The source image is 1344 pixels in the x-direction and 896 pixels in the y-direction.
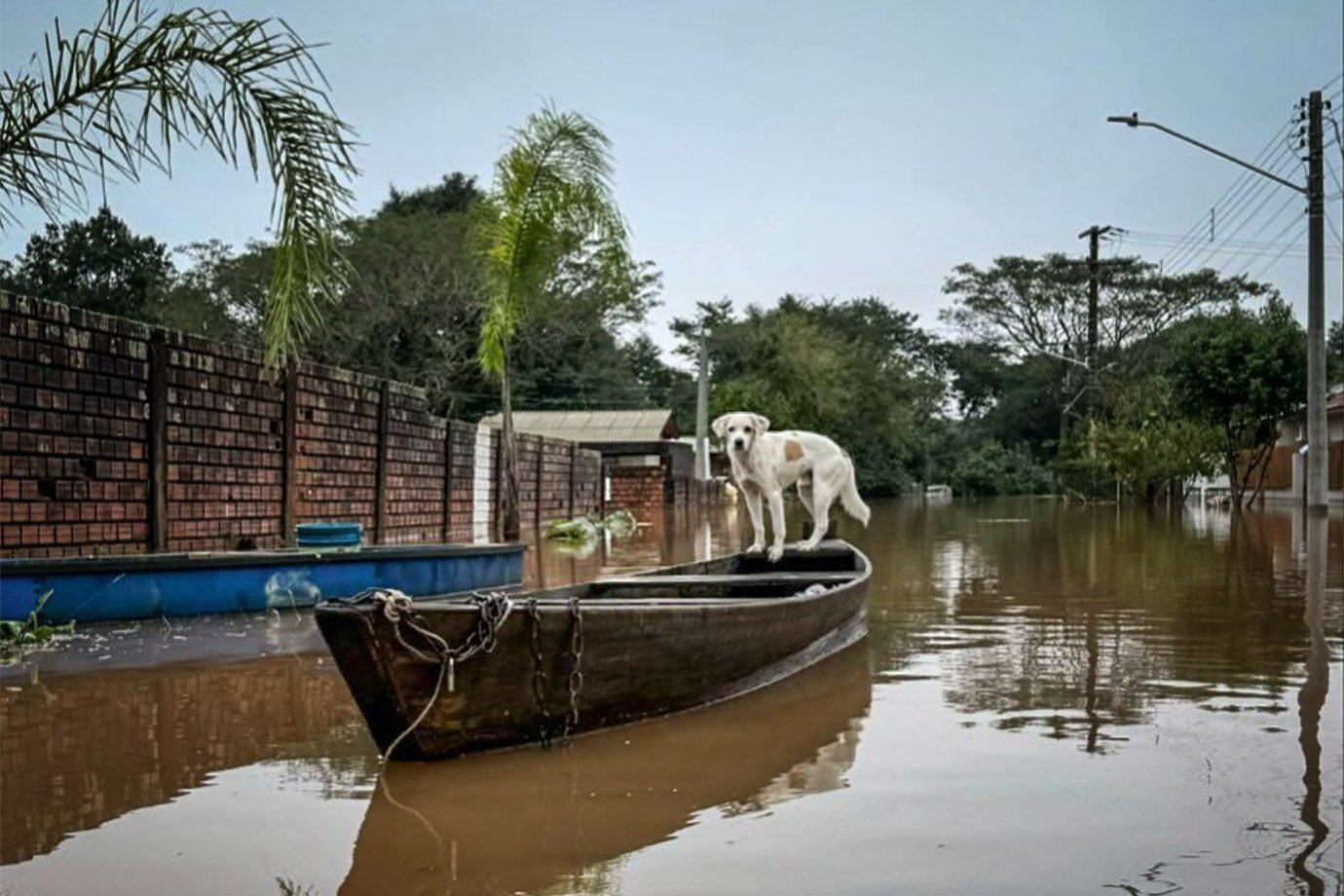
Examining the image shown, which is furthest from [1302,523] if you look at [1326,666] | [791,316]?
[791,316]

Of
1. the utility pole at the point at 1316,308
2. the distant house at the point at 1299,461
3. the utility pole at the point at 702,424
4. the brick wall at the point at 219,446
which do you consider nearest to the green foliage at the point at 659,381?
the utility pole at the point at 702,424

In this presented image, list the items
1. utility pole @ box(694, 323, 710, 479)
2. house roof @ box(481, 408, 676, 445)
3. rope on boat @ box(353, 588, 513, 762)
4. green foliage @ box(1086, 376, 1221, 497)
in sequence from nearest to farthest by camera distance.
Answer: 1. rope on boat @ box(353, 588, 513, 762)
2. green foliage @ box(1086, 376, 1221, 497)
3. house roof @ box(481, 408, 676, 445)
4. utility pole @ box(694, 323, 710, 479)

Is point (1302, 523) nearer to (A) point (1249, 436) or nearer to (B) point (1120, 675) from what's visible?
(A) point (1249, 436)

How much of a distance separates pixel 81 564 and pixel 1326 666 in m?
7.76

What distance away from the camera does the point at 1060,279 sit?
47.8 metres

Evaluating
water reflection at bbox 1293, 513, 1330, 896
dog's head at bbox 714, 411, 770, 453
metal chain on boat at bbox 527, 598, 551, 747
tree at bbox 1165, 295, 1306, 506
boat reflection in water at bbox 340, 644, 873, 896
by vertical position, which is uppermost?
tree at bbox 1165, 295, 1306, 506

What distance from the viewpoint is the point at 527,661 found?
4812mm

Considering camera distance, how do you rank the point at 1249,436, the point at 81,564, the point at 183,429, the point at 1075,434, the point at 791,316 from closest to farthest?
1. the point at 81,564
2. the point at 183,429
3. the point at 1249,436
4. the point at 1075,434
5. the point at 791,316

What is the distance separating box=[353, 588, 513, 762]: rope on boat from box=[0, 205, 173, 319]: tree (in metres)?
34.4

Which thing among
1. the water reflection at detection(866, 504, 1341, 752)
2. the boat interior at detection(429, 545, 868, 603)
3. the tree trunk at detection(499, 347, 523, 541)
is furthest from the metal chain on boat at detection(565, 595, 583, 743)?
the tree trunk at detection(499, 347, 523, 541)

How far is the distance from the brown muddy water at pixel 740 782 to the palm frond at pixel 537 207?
8.69m

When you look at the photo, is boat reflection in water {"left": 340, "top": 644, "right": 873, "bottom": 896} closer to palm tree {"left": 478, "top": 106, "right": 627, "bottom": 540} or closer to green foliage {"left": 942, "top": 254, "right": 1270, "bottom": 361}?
palm tree {"left": 478, "top": 106, "right": 627, "bottom": 540}

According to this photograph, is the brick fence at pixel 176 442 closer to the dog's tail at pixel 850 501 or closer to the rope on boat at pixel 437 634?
the rope on boat at pixel 437 634

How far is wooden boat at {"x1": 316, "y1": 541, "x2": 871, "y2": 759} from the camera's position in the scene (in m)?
4.46
